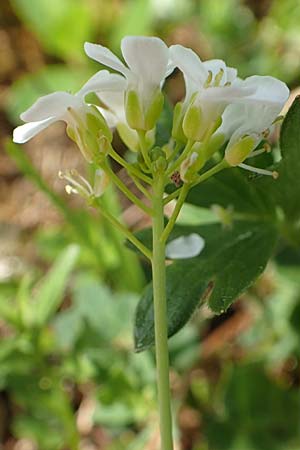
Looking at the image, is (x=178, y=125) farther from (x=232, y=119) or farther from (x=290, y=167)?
(x=290, y=167)

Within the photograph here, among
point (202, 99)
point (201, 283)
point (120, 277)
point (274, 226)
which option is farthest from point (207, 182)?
point (120, 277)

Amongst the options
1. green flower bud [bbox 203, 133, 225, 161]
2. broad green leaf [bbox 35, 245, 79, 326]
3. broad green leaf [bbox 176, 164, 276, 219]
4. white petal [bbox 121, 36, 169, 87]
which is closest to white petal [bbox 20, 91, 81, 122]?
white petal [bbox 121, 36, 169, 87]

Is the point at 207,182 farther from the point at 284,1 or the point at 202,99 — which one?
the point at 284,1

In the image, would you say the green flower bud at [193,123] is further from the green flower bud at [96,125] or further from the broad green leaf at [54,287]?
the broad green leaf at [54,287]

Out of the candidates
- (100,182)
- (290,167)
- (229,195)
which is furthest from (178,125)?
(229,195)

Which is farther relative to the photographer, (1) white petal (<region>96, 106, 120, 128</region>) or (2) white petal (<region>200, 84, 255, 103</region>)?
(1) white petal (<region>96, 106, 120, 128</region>)

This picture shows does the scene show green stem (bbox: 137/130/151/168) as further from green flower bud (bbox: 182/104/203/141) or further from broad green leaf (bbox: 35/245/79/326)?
broad green leaf (bbox: 35/245/79/326)
